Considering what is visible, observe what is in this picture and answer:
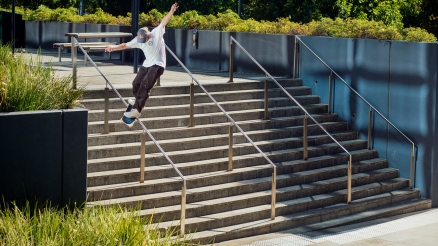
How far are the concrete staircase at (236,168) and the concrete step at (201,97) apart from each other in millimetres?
21

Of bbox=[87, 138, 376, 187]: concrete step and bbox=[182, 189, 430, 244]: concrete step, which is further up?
bbox=[87, 138, 376, 187]: concrete step

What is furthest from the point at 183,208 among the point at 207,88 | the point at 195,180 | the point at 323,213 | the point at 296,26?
the point at 296,26

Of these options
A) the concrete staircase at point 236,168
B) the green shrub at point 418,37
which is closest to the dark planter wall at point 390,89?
the concrete staircase at point 236,168

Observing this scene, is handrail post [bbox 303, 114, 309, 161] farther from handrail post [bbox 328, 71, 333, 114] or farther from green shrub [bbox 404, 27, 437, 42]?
green shrub [bbox 404, 27, 437, 42]

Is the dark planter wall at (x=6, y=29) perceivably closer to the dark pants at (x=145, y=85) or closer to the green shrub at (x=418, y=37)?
the dark pants at (x=145, y=85)

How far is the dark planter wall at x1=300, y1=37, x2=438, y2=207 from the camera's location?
51.7 ft

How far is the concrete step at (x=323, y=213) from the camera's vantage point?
12.3 meters

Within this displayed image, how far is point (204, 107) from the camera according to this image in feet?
50.6

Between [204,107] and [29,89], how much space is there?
16.4 feet

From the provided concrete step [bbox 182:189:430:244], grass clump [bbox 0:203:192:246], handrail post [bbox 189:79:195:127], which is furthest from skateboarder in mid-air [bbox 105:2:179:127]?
grass clump [bbox 0:203:192:246]

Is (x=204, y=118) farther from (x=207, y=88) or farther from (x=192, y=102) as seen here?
(x=207, y=88)

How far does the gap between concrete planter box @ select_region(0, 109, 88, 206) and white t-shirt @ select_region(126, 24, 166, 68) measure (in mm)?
2410

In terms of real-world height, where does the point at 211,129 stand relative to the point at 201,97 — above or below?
below

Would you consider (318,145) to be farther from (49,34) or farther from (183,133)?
(49,34)
